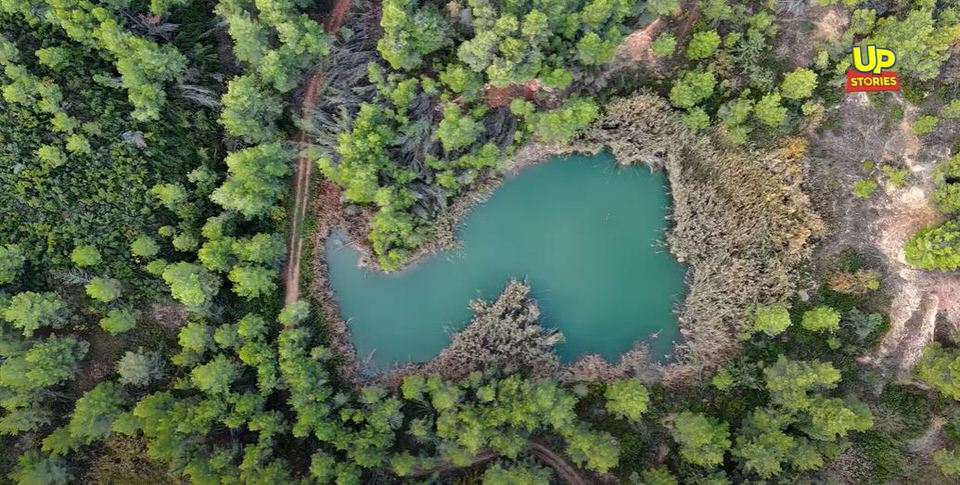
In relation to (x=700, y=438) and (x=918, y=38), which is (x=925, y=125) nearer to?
(x=918, y=38)

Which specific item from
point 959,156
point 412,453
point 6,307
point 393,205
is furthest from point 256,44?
point 959,156

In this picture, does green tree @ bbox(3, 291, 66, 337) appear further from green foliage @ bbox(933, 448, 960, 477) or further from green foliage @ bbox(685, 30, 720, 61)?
green foliage @ bbox(933, 448, 960, 477)

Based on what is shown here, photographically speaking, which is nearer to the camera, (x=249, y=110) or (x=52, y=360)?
(x=52, y=360)

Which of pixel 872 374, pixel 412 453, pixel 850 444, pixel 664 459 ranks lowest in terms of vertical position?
pixel 412 453

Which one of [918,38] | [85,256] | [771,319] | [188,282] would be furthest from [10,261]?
[918,38]

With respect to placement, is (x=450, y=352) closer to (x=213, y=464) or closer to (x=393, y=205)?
(x=393, y=205)

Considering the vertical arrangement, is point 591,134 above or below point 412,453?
A: above

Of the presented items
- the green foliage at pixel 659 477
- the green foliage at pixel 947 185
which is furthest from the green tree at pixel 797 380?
the green foliage at pixel 947 185
